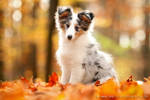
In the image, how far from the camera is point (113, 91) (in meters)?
2.56

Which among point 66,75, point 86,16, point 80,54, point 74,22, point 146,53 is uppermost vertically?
point 86,16

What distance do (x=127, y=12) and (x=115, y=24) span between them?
139 cm

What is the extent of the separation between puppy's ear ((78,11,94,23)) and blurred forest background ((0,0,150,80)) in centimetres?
412

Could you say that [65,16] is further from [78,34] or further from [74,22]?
[78,34]

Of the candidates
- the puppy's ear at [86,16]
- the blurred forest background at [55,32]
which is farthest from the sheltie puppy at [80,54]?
the blurred forest background at [55,32]

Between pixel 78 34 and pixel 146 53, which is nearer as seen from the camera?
pixel 78 34

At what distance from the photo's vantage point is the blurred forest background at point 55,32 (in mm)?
12922

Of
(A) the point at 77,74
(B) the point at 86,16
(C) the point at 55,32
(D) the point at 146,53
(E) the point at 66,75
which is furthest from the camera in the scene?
(D) the point at 146,53

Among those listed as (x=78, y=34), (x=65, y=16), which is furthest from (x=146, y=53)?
(x=65, y=16)

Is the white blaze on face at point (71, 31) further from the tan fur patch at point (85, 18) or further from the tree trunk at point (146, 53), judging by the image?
the tree trunk at point (146, 53)

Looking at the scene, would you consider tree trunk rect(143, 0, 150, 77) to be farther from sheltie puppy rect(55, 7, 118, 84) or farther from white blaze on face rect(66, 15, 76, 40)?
white blaze on face rect(66, 15, 76, 40)

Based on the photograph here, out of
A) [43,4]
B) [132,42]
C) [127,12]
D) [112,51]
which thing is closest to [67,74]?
[43,4]

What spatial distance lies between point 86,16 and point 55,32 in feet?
20.7

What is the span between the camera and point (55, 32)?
36.3 ft
